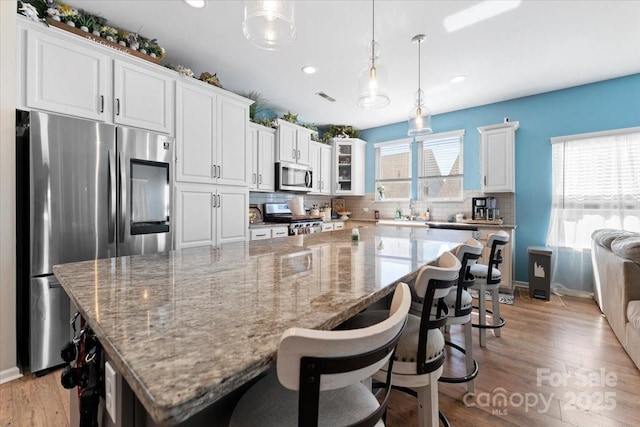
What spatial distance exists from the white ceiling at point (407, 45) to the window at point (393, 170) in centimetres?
135

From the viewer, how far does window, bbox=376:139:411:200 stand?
535 cm

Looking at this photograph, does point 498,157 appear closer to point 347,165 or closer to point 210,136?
point 347,165

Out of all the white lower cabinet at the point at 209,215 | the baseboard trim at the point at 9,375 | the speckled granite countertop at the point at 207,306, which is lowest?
the baseboard trim at the point at 9,375

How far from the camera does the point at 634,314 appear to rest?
2.09 metres

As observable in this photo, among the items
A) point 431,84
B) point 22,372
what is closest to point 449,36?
point 431,84

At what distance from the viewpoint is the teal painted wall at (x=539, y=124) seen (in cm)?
353

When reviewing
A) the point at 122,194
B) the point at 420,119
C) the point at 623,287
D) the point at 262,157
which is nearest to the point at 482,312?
the point at 623,287

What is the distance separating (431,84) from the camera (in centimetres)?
373

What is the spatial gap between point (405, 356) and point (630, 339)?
7.60ft

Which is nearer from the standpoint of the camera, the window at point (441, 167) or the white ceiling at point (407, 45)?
the white ceiling at point (407, 45)

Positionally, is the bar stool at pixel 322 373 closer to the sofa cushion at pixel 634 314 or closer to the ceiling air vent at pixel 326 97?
the sofa cushion at pixel 634 314

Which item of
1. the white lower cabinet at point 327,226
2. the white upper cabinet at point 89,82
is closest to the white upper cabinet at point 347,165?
the white lower cabinet at point 327,226

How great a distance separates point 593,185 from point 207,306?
4.80 m

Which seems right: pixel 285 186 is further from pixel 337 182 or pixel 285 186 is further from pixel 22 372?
pixel 22 372
